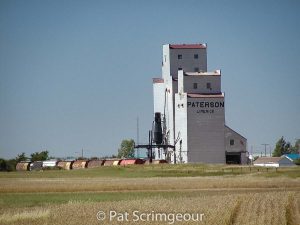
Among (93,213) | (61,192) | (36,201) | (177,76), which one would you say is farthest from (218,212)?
(177,76)

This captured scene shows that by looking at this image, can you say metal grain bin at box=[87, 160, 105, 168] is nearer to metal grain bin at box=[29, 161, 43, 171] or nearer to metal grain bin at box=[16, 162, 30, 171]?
metal grain bin at box=[29, 161, 43, 171]

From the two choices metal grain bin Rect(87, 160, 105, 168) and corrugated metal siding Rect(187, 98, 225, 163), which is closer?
corrugated metal siding Rect(187, 98, 225, 163)

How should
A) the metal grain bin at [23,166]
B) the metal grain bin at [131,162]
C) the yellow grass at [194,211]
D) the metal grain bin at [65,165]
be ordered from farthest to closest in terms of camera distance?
the metal grain bin at [23,166] → the metal grain bin at [65,165] → the metal grain bin at [131,162] → the yellow grass at [194,211]

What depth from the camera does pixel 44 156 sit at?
7096 inches

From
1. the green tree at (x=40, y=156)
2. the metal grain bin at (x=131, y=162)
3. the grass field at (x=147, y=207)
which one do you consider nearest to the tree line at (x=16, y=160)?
the green tree at (x=40, y=156)

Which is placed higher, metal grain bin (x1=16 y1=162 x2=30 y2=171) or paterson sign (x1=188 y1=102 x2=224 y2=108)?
paterson sign (x1=188 y1=102 x2=224 y2=108)

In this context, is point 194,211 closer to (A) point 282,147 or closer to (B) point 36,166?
(B) point 36,166

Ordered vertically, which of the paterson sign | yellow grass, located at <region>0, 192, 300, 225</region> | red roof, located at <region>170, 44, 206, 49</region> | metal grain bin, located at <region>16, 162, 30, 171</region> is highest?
red roof, located at <region>170, 44, 206, 49</region>

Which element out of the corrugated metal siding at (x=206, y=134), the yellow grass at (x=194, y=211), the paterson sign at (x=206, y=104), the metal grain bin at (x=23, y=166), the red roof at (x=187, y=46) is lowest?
the yellow grass at (x=194, y=211)

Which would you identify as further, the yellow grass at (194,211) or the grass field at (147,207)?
the grass field at (147,207)

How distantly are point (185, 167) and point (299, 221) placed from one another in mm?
63478

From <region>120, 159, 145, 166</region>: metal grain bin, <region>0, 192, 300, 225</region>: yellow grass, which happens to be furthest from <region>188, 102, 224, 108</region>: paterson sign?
<region>0, 192, 300, 225</region>: yellow grass

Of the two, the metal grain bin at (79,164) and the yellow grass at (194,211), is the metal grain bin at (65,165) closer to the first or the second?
the metal grain bin at (79,164)

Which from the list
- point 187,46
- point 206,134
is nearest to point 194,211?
point 206,134
